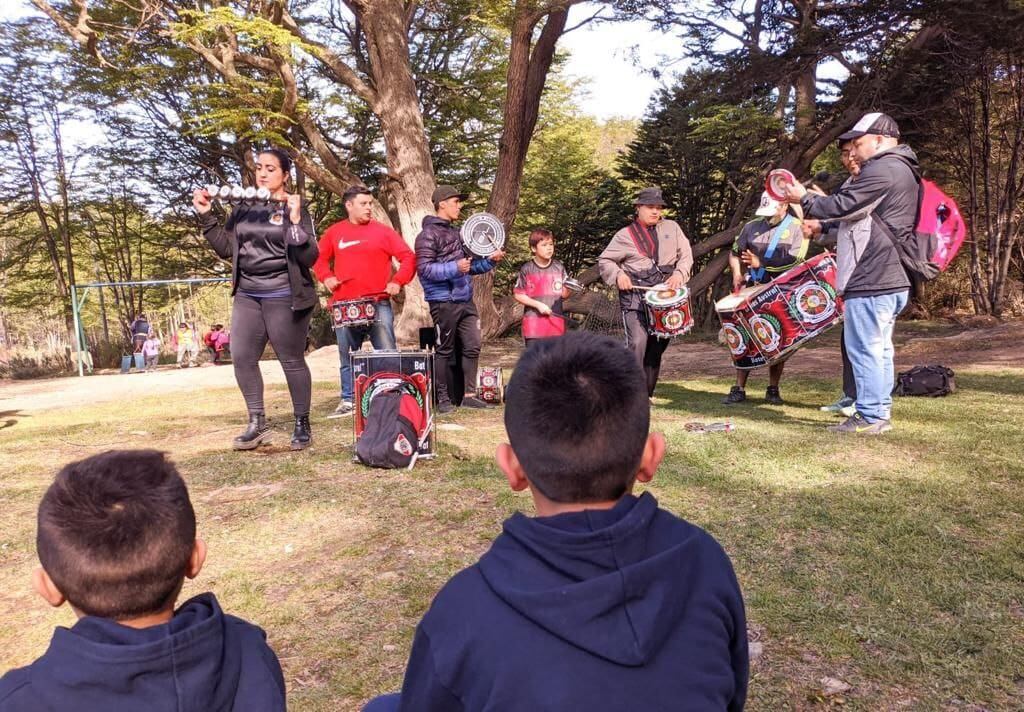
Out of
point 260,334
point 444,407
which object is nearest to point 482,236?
point 444,407

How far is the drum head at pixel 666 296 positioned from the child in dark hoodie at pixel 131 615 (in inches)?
222

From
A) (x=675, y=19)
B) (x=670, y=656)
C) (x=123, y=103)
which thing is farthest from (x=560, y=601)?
(x=123, y=103)

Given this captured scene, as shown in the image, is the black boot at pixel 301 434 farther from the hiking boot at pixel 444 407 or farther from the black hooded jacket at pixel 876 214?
the black hooded jacket at pixel 876 214

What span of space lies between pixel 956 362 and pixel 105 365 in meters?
20.4

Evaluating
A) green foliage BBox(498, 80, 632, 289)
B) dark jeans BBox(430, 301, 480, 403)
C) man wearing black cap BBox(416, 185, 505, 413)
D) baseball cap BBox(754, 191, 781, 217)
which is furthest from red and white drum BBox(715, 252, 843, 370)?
green foliage BBox(498, 80, 632, 289)

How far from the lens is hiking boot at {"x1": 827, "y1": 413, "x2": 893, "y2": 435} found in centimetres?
534

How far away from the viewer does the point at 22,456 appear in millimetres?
6004

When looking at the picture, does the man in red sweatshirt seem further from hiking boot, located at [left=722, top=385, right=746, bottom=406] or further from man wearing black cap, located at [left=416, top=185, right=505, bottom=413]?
hiking boot, located at [left=722, top=385, right=746, bottom=406]

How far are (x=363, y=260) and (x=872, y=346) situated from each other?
4438 millimetres

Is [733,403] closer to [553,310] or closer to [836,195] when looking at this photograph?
[553,310]

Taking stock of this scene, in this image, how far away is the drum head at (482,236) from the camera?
23.3 ft

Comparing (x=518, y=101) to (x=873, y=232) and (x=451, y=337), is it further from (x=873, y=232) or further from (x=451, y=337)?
(x=873, y=232)

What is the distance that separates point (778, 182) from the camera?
554 centimetres

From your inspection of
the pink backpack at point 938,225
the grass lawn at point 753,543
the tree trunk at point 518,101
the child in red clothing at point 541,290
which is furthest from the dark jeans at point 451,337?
the tree trunk at point 518,101
